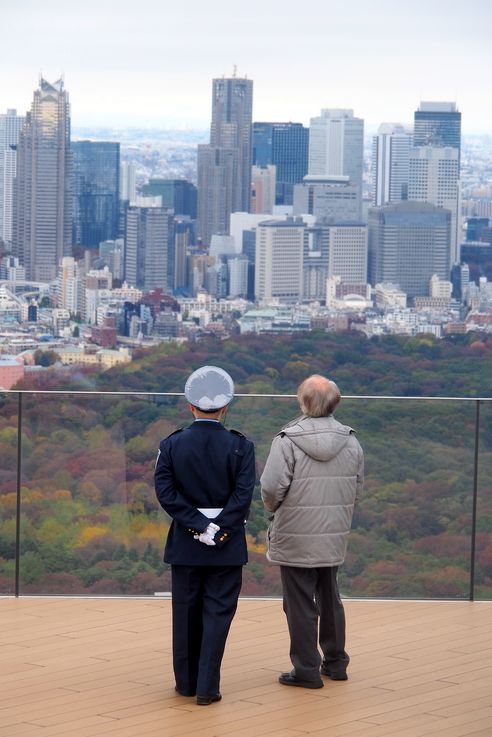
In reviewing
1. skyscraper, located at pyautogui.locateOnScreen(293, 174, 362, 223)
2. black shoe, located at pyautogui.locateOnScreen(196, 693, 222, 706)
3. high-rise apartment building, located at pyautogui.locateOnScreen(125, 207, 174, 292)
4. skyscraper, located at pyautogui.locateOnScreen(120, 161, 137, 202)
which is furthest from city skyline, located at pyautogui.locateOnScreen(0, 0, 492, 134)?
black shoe, located at pyautogui.locateOnScreen(196, 693, 222, 706)

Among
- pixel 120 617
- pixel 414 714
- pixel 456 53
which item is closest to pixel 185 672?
pixel 414 714

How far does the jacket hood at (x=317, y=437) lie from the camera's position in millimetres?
3547

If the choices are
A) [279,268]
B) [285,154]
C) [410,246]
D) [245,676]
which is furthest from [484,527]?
[285,154]

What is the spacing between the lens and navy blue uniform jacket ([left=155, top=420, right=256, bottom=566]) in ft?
11.2

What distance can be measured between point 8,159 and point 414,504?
8574 cm

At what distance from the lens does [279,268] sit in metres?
84.1

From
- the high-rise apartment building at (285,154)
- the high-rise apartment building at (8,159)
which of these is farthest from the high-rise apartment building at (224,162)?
the high-rise apartment building at (8,159)

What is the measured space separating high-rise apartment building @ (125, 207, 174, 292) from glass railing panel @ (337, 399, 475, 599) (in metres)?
76.0

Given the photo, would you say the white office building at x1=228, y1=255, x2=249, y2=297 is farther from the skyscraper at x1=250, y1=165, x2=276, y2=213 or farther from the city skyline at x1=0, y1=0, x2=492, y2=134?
the city skyline at x1=0, y1=0, x2=492, y2=134

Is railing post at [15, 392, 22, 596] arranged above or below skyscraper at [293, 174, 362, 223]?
below

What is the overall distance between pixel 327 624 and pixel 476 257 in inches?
2986

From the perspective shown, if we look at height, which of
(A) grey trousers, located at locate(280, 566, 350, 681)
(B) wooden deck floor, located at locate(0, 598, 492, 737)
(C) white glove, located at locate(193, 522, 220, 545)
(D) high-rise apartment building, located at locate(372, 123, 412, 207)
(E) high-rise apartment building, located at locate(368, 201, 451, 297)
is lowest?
(B) wooden deck floor, located at locate(0, 598, 492, 737)

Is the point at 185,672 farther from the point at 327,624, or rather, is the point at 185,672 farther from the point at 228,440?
the point at 228,440

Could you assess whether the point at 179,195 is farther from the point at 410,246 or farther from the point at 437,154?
the point at 437,154
